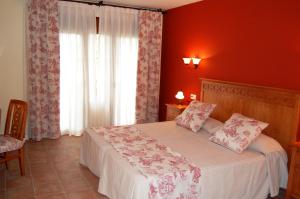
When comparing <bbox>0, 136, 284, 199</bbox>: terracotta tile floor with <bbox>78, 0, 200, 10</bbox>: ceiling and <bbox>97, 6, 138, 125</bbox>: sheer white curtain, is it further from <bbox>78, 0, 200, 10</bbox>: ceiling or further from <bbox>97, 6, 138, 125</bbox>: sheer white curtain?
<bbox>78, 0, 200, 10</bbox>: ceiling

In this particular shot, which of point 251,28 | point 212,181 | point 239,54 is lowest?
point 212,181

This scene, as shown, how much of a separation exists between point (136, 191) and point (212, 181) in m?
0.76

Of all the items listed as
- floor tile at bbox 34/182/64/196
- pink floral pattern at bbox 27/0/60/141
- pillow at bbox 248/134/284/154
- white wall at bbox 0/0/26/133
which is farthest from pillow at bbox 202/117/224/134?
white wall at bbox 0/0/26/133

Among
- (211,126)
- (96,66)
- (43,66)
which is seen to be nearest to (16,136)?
(43,66)

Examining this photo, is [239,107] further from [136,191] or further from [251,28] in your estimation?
[136,191]

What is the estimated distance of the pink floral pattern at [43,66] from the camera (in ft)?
15.0

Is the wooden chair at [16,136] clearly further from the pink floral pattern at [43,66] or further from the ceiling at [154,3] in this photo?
the ceiling at [154,3]

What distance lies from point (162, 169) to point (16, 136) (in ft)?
6.72

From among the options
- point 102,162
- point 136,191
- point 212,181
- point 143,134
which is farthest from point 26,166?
point 212,181

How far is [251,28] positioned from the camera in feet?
12.1

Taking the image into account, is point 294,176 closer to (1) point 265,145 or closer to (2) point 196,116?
(1) point 265,145

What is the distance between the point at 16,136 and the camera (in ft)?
11.6

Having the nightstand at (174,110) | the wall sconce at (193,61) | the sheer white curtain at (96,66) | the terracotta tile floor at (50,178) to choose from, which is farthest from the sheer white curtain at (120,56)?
the terracotta tile floor at (50,178)

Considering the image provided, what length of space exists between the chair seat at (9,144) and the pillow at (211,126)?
7.86 feet
